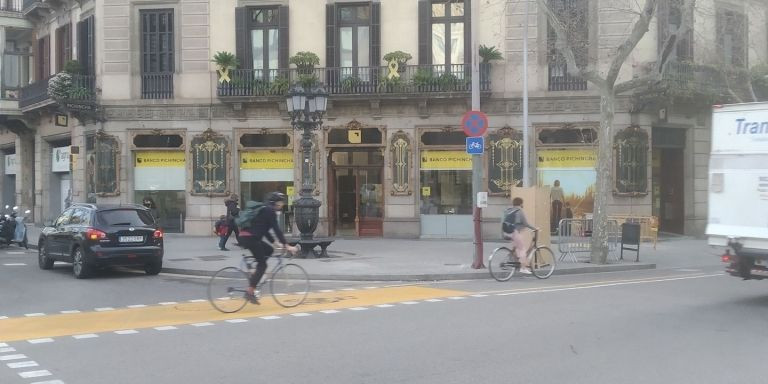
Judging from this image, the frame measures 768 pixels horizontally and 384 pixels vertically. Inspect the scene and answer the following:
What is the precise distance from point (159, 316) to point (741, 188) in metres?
9.48

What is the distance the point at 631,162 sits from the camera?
24.2m

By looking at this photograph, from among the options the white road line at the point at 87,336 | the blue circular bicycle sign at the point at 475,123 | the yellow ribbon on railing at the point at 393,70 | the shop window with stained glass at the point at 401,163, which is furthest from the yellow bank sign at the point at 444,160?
the white road line at the point at 87,336

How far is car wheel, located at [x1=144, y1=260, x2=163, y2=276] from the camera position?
16.2 meters

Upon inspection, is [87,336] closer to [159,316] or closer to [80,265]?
[159,316]

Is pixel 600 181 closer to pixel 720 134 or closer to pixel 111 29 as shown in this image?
Result: pixel 720 134

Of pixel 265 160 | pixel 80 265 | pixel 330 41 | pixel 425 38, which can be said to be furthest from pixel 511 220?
pixel 265 160

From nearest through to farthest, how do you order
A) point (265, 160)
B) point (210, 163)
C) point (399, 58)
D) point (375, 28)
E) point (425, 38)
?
point (399, 58) → point (425, 38) → point (375, 28) → point (210, 163) → point (265, 160)

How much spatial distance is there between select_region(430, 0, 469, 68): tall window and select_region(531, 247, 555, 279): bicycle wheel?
1071 centimetres

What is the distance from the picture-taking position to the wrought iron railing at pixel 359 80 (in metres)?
24.3

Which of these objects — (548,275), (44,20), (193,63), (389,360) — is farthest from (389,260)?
(44,20)

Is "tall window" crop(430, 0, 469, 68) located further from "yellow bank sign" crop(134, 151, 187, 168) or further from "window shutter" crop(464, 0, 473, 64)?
"yellow bank sign" crop(134, 151, 187, 168)

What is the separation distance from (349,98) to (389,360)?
18.0 metres

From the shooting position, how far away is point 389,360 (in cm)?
768

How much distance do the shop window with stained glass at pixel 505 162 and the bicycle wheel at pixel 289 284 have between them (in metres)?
14.1
